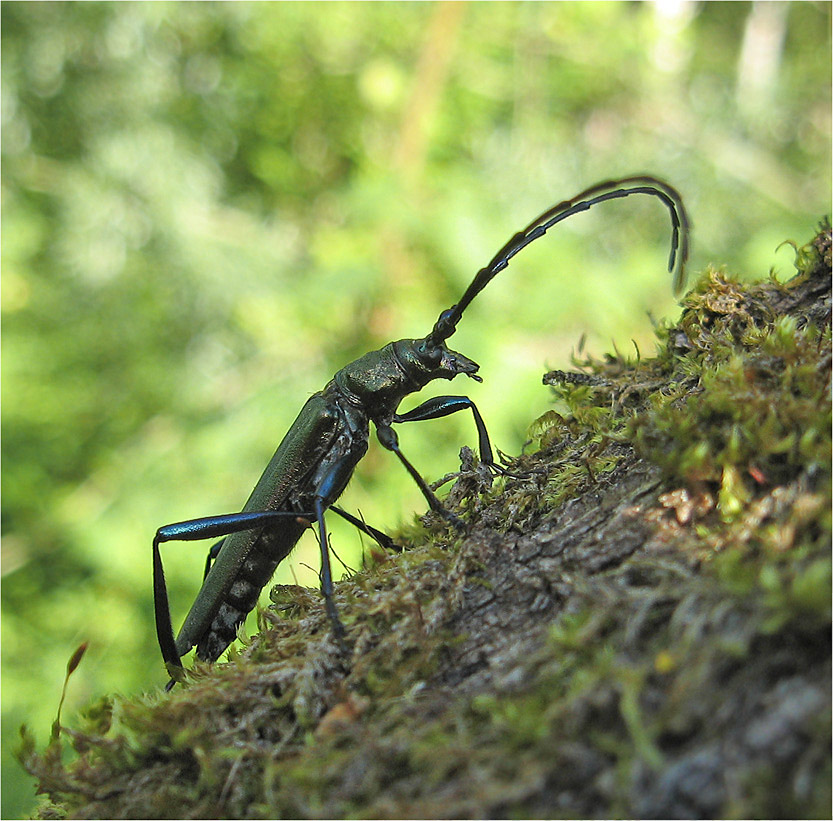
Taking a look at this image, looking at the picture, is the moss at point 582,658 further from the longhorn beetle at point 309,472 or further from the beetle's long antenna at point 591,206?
the longhorn beetle at point 309,472

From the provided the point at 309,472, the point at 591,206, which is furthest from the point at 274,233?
the point at 591,206

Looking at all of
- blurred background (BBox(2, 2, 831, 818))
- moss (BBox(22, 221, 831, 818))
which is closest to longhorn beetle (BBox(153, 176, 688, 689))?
moss (BBox(22, 221, 831, 818))

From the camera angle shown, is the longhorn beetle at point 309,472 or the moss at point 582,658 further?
the longhorn beetle at point 309,472

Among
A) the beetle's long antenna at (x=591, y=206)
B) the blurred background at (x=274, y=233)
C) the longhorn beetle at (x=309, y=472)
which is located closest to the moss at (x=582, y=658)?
the beetle's long antenna at (x=591, y=206)

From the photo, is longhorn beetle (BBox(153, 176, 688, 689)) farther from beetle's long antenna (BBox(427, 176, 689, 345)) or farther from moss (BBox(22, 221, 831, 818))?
moss (BBox(22, 221, 831, 818))

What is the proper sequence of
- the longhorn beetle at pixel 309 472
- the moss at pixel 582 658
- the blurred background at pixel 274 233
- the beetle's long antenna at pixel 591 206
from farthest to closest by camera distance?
the blurred background at pixel 274 233 → the longhorn beetle at pixel 309 472 → the beetle's long antenna at pixel 591 206 → the moss at pixel 582 658

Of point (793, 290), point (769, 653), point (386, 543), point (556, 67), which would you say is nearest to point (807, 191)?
point (556, 67)
